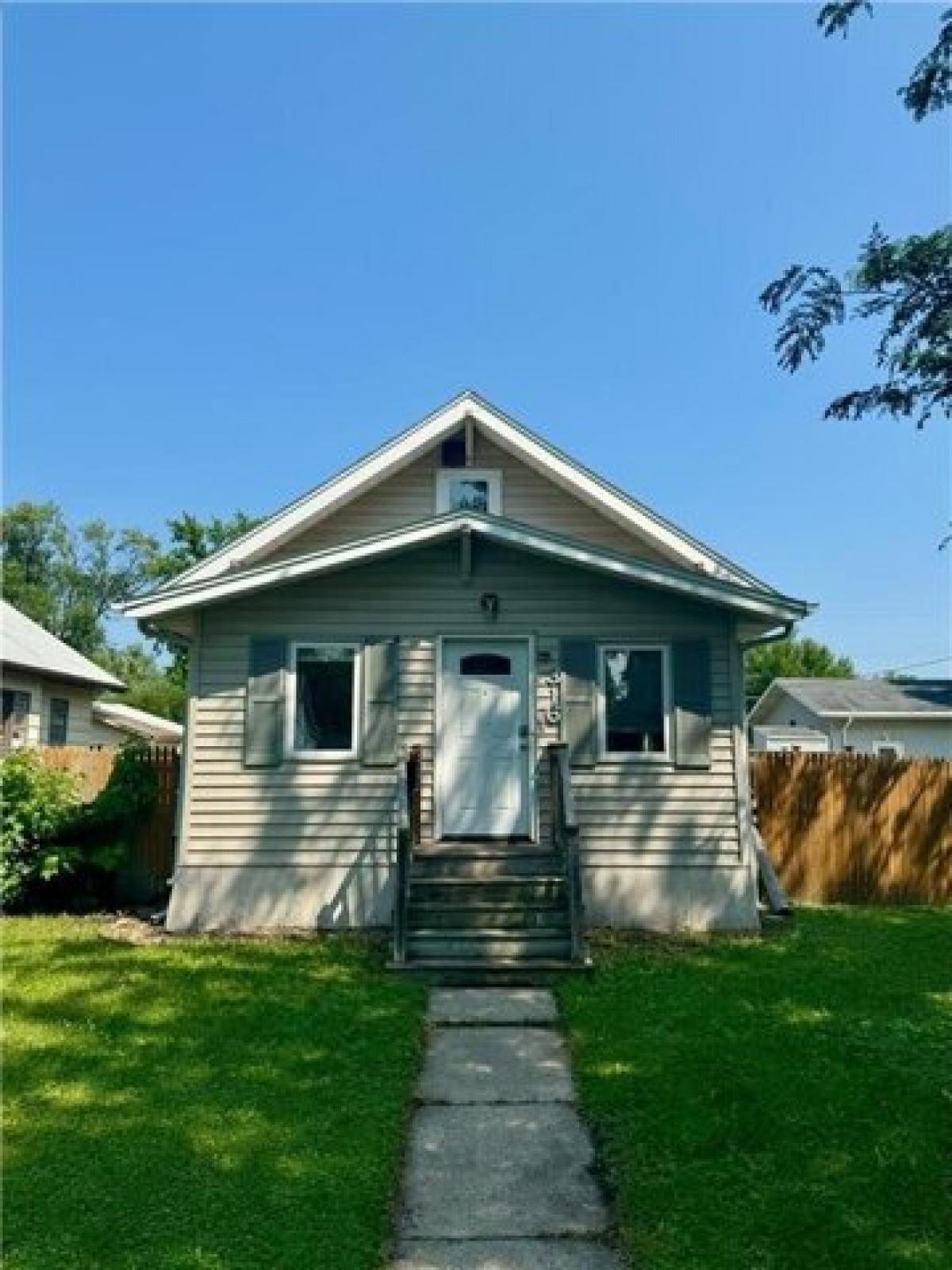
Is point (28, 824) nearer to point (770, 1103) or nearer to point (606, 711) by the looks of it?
point (606, 711)

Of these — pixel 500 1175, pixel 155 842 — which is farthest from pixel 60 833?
pixel 500 1175

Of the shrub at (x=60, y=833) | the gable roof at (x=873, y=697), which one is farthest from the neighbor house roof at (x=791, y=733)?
the shrub at (x=60, y=833)

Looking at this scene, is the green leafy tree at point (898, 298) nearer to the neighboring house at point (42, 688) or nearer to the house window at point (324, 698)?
the house window at point (324, 698)

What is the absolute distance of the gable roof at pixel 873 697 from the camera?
22.9m

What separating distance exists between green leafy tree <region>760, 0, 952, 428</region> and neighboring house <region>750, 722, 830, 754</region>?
20760 millimetres

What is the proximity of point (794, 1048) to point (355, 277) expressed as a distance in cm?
1117

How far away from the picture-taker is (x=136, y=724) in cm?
2788

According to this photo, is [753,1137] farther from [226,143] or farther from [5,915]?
[226,143]

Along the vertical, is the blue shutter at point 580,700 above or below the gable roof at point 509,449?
below

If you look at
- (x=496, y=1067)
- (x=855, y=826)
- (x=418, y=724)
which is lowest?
(x=496, y=1067)

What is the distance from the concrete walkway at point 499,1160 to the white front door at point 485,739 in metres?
3.18

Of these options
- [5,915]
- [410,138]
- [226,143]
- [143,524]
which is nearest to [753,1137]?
[5,915]

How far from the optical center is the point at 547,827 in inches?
364

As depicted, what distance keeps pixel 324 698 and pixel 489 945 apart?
3159 millimetres
